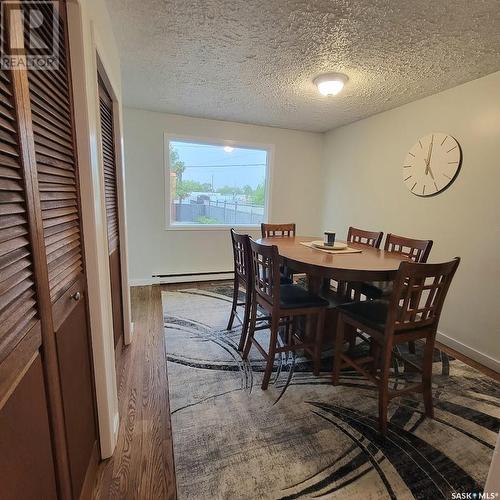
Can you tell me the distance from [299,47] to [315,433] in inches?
98.2

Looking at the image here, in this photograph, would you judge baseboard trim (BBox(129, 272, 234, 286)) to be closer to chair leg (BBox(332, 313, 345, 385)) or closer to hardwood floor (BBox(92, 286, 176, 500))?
hardwood floor (BBox(92, 286, 176, 500))

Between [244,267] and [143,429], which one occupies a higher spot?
[244,267]

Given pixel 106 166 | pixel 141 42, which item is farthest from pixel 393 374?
pixel 141 42

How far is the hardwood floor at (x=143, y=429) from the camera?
4.06ft

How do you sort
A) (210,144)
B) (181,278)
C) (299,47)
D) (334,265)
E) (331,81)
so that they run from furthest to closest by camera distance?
1. (181,278)
2. (210,144)
3. (331,81)
4. (299,47)
5. (334,265)

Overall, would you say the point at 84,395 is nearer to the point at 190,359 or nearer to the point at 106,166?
the point at 190,359

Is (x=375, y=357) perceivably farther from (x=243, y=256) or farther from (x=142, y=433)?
(x=142, y=433)

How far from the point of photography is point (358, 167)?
12.4ft

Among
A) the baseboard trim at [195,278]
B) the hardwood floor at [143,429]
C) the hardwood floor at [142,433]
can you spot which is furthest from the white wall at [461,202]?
the hardwood floor at [142,433]

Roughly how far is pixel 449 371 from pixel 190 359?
2.02m

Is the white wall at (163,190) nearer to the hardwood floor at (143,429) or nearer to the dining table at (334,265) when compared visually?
the hardwood floor at (143,429)

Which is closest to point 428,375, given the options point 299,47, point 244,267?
point 244,267

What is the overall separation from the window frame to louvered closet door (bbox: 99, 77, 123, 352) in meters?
1.69

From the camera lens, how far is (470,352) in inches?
95.0
